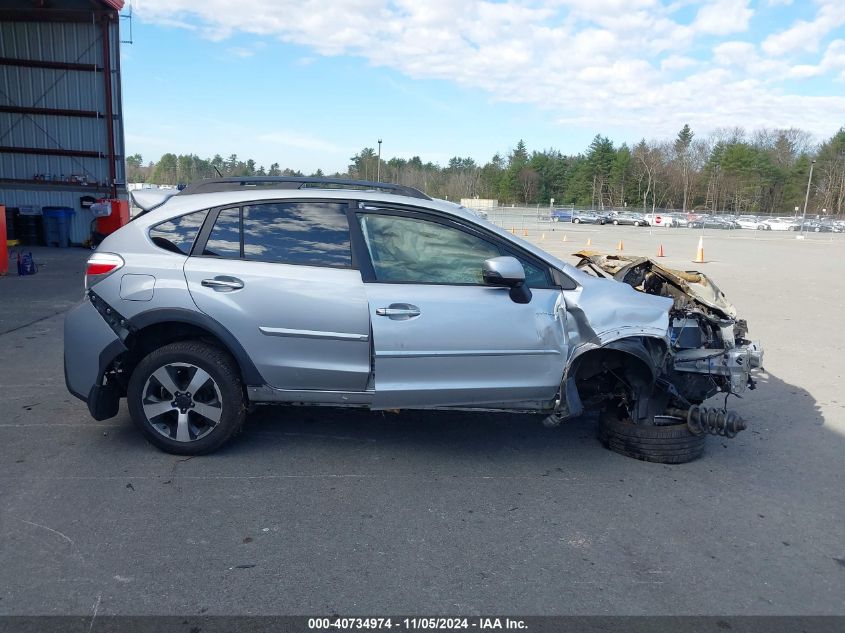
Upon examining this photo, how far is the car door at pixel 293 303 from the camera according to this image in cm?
417

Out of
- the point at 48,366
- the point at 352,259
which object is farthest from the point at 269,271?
the point at 48,366

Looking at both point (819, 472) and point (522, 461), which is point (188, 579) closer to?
point (522, 461)

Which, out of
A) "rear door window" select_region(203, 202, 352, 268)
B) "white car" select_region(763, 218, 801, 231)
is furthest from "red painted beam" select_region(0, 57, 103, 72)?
"white car" select_region(763, 218, 801, 231)

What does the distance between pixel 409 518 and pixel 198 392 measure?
1.63 metres

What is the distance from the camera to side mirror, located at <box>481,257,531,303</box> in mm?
4078

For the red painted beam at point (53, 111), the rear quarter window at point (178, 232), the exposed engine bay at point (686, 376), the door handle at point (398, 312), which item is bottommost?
the exposed engine bay at point (686, 376)

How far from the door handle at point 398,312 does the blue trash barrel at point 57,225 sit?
1759 cm

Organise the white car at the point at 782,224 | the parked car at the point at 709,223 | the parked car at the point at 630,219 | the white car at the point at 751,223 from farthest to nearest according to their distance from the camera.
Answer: the parked car at the point at 630,219, the parked car at the point at 709,223, the white car at the point at 751,223, the white car at the point at 782,224

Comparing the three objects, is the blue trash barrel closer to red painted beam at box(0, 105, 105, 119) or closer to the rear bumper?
red painted beam at box(0, 105, 105, 119)

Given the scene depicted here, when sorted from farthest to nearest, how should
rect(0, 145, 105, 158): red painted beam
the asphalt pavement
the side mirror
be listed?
rect(0, 145, 105, 158): red painted beam < the side mirror < the asphalt pavement

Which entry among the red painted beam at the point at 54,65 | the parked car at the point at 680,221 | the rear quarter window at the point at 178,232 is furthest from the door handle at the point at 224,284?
the parked car at the point at 680,221

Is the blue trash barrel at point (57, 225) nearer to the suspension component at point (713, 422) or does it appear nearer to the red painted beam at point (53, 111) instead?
the red painted beam at point (53, 111)

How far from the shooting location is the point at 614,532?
3.60 meters

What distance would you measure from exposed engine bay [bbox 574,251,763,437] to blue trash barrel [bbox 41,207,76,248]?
18.1m
